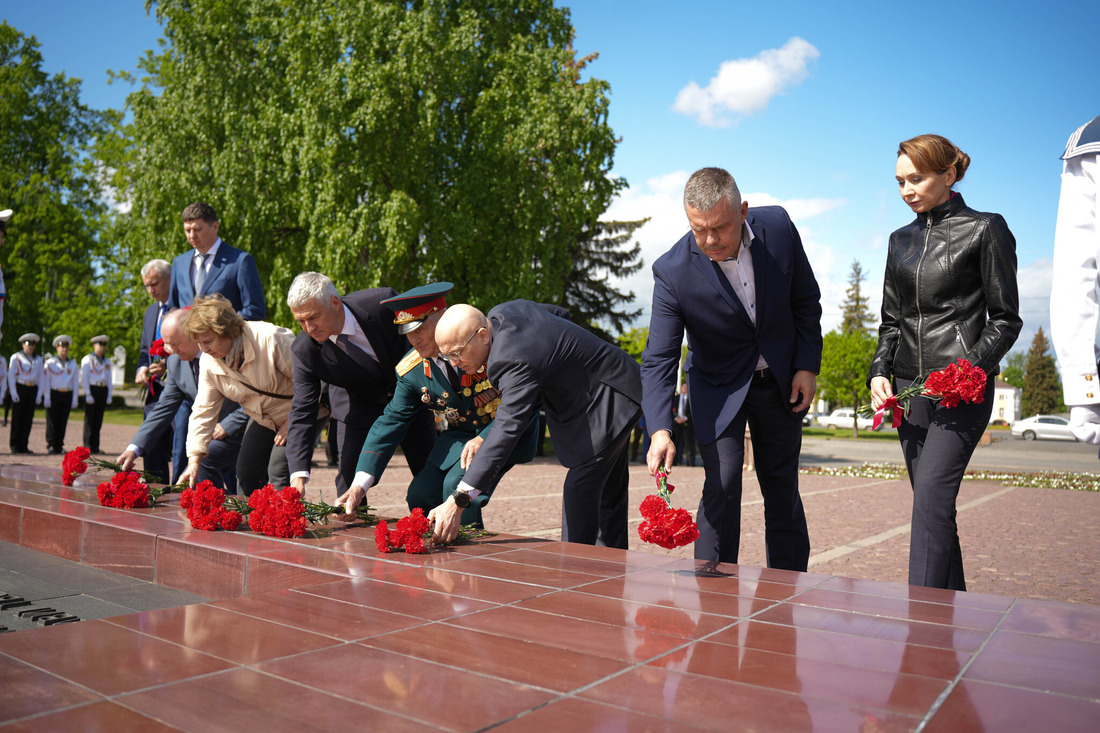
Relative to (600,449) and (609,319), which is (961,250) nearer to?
(600,449)

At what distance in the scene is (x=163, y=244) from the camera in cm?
1908

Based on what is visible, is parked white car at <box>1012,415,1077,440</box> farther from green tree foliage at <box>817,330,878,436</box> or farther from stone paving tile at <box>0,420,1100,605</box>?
stone paving tile at <box>0,420,1100,605</box>

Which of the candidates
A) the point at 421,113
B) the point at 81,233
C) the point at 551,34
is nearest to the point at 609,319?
the point at 551,34

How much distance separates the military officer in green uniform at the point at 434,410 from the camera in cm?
467

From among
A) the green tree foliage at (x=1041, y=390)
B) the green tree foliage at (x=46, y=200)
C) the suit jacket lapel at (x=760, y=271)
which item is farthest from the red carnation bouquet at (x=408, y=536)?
the green tree foliage at (x=1041, y=390)

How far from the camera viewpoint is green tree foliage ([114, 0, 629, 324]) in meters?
17.2

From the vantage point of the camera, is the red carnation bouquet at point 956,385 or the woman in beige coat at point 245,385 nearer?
the red carnation bouquet at point 956,385

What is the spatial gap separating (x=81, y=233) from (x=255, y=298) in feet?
113

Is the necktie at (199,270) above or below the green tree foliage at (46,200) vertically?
below

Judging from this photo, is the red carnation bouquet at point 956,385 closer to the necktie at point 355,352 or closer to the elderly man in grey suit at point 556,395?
the elderly man in grey suit at point 556,395

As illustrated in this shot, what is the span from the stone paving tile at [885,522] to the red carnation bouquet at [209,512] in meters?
2.27

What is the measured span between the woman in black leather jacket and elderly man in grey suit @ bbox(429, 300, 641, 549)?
4.25ft

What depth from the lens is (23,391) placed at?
1703 cm

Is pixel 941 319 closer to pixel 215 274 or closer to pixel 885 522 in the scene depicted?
pixel 215 274
